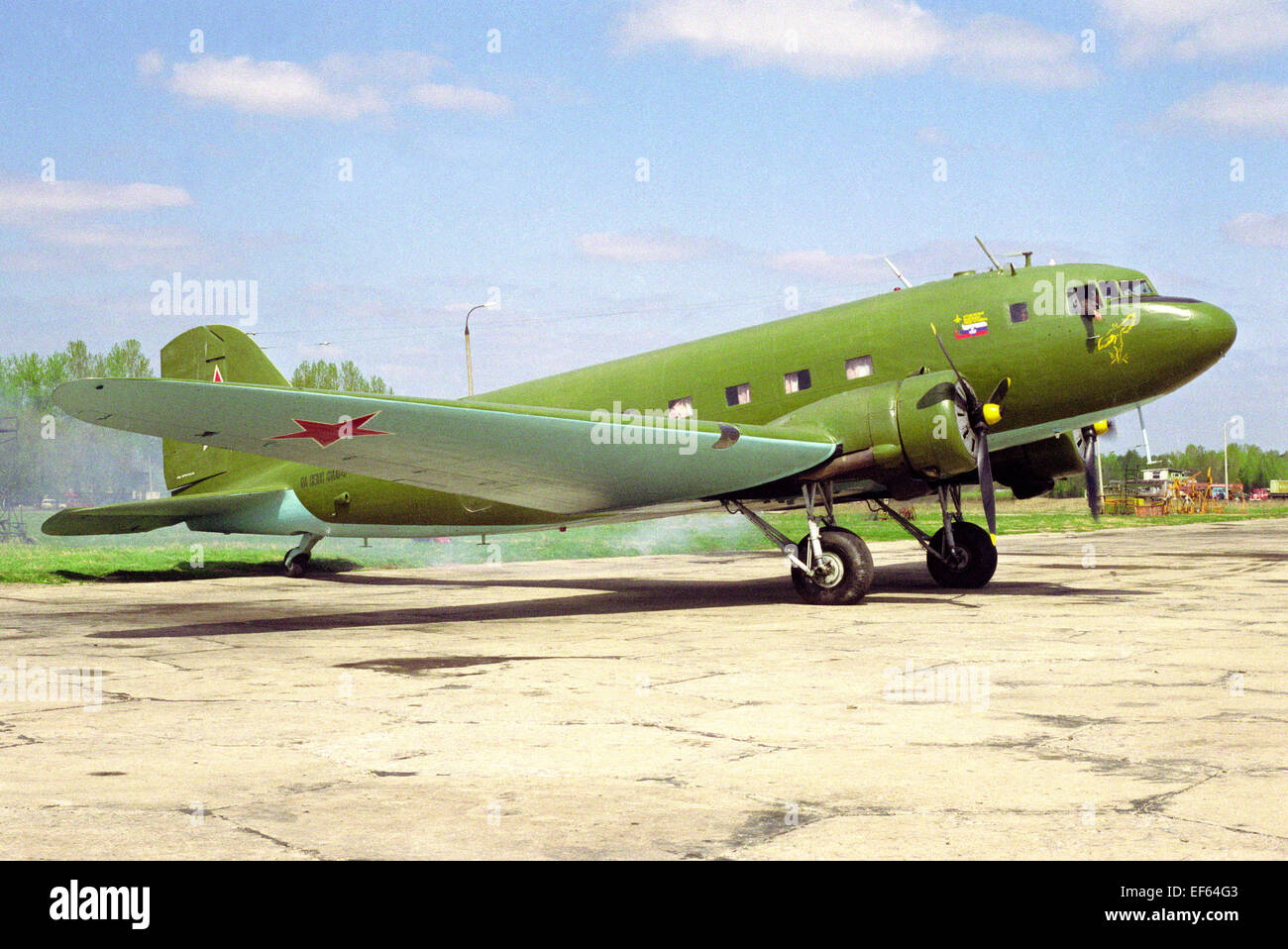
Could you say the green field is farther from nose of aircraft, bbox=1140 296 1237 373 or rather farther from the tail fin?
nose of aircraft, bbox=1140 296 1237 373

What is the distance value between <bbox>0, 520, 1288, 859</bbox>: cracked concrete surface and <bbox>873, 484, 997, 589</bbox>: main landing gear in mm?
2553

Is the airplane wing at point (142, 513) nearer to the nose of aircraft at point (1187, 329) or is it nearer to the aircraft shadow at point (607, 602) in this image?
the aircraft shadow at point (607, 602)

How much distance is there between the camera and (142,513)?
66.8 ft

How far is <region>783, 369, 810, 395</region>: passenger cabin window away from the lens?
1606 centimetres

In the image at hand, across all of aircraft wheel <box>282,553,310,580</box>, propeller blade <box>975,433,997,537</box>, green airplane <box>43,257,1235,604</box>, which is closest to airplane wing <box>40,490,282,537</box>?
aircraft wheel <box>282,553,310,580</box>

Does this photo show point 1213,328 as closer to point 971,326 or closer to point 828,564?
point 971,326

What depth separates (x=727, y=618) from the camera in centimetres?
1369

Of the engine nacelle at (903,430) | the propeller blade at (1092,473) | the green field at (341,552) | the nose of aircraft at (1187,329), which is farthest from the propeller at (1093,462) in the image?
the green field at (341,552)

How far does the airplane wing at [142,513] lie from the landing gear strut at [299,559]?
1963 millimetres

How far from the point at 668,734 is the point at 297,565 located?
18448mm

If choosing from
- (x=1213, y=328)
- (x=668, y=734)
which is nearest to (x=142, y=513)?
(x=668, y=734)

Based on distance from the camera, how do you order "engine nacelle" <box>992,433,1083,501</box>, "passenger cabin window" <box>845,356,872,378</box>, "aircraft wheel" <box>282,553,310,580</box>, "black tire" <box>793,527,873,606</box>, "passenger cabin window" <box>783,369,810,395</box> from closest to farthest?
"black tire" <box>793,527,873,606</box> < "passenger cabin window" <box>845,356,872,378</box> < "passenger cabin window" <box>783,369,810,395</box> < "engine nacelle" <box>992,433,1083,501</box> < "aircraft wheel" <box>282,553,310,580</box>

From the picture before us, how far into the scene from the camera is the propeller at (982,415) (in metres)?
14.6

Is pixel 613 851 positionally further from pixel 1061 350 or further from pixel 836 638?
pixel 1061 350
